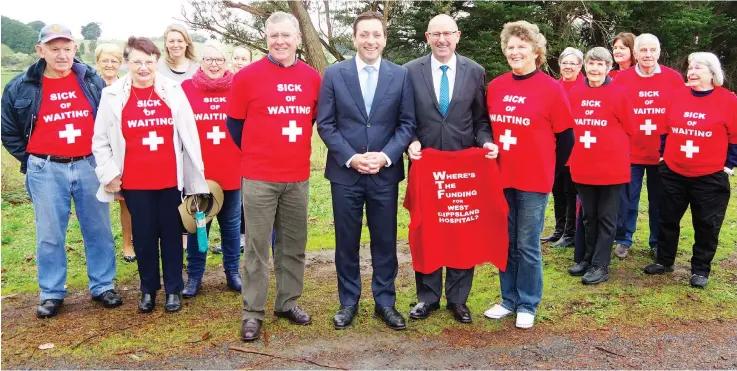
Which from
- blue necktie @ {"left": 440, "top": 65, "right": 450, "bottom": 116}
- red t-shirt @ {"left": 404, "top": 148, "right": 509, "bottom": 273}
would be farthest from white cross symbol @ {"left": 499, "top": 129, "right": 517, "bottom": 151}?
blue necktie @ {"left": 440, "top": 65, "right": 450, "bottom": 116}

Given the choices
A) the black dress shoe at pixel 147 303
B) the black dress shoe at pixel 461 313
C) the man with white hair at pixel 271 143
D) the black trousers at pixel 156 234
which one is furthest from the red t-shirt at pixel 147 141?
the black dress shoe at pixel 461 313

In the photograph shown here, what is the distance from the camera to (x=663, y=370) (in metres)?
3.83

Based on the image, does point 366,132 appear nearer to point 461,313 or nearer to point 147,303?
point 461,313

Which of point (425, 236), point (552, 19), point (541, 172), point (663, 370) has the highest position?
point (552, 19)

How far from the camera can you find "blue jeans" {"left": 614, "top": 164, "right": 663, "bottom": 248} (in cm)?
611

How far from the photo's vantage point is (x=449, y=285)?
4684 millimetres

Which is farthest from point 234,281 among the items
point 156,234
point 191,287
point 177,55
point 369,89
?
point 369,89

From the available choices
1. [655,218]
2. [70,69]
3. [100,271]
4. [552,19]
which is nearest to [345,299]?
[100,271]

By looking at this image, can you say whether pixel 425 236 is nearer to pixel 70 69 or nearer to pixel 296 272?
pixel 296 272

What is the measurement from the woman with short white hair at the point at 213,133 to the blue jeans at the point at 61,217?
72 centimetres

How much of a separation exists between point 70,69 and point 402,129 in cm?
274

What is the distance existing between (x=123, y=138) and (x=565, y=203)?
4802 millimetres

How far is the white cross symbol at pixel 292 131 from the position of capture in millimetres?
4211

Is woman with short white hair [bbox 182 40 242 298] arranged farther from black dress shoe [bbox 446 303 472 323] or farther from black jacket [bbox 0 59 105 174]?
black dress shoe [bbox 446 303 472 323]
